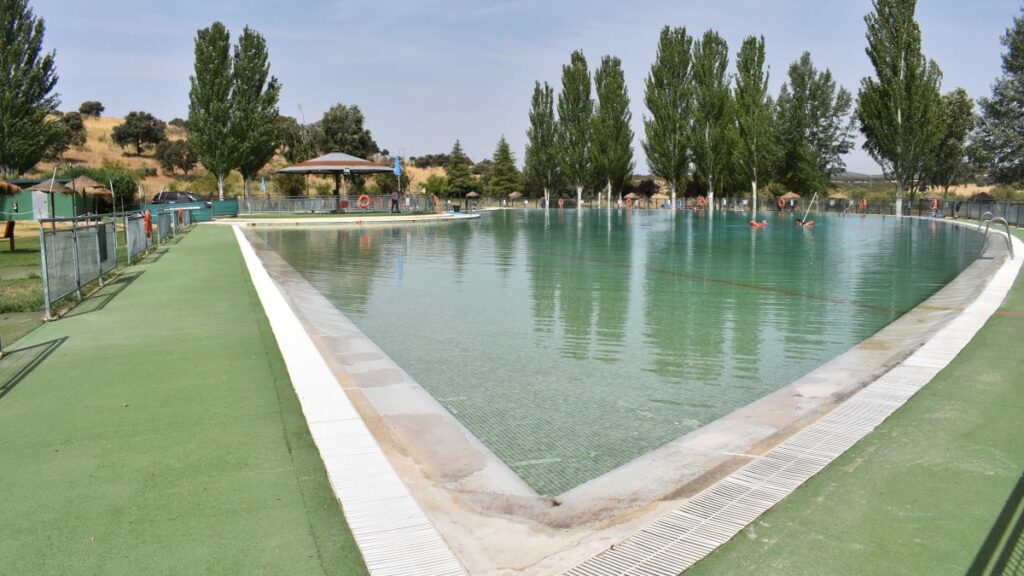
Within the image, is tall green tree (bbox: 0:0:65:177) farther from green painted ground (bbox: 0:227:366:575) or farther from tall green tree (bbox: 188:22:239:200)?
green painted ground (bbox: 0:227:366:575)

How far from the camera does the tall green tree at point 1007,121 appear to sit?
167 ft

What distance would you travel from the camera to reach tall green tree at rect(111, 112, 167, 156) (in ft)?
262

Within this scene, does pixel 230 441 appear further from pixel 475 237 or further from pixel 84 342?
pixel 475 237

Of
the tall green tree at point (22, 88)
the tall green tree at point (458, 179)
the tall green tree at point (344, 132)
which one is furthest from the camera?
the tall green tree at point (458, 179)

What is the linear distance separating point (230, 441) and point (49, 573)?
155 centimetres

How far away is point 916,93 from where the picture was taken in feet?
152

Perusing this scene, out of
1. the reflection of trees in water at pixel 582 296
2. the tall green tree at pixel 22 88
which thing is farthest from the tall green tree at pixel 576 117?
the reflection of trees in water at pixel 582 296

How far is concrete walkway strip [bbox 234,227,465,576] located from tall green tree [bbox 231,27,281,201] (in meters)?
46.8

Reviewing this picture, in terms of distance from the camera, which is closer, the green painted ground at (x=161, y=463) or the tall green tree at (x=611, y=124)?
the green painted ground at (x=161, y=463)

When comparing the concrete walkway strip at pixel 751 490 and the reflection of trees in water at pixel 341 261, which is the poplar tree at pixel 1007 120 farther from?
the concrete walkway strip at pixel 751 490

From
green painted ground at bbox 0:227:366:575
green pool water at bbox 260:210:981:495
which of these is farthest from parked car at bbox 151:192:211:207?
green painted ground at bbox 0:227:366:575

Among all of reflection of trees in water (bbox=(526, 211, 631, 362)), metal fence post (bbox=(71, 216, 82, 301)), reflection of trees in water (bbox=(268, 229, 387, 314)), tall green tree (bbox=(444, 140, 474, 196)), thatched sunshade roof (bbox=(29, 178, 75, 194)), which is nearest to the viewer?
reflection of trees in water (bbox=(526, 211, 631, 362))

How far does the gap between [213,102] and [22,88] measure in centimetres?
1072

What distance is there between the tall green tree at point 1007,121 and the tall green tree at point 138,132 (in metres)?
80.3
